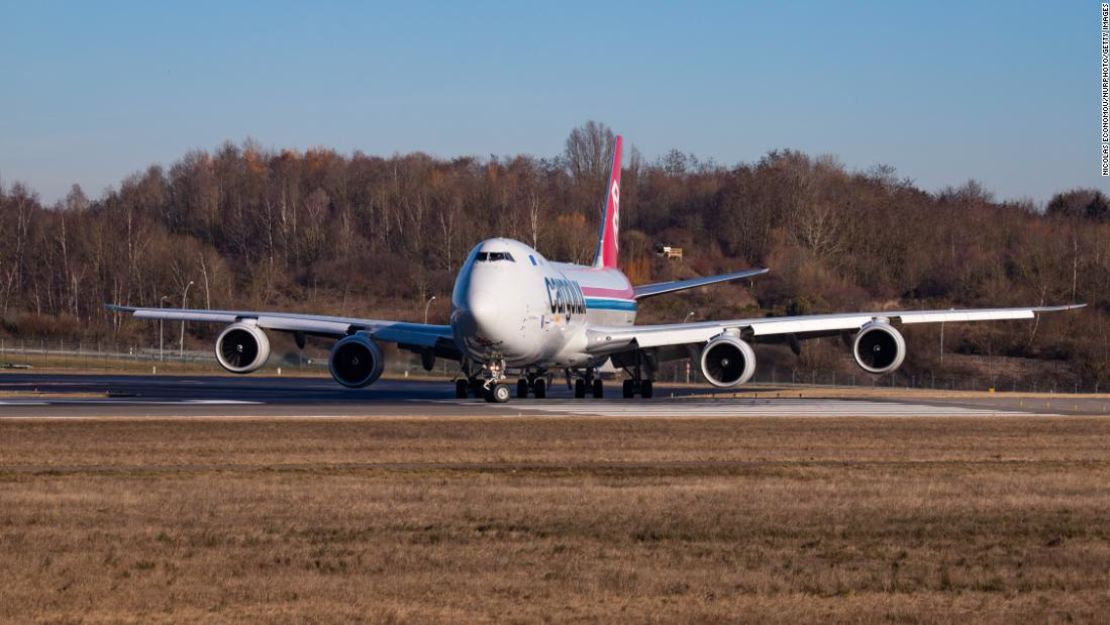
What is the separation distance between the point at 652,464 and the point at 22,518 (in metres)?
9.69

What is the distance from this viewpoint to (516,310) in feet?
129

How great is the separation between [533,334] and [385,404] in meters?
4.39

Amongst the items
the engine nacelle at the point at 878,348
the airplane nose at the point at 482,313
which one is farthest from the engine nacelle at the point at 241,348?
the engine nacelle at the point at 878,348

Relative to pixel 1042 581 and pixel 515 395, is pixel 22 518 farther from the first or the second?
pixel 515 395

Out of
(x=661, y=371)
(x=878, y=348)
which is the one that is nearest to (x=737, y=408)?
(x=878, y=348)

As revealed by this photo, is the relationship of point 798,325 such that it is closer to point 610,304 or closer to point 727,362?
point 727,362

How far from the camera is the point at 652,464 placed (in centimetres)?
2234

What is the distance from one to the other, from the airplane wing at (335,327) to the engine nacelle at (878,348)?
38.0 ft

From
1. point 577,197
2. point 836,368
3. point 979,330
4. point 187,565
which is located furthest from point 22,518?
point 577,197

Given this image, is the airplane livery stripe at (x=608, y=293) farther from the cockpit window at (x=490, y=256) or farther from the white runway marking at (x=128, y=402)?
the white runway marking at (x=128, y=402)

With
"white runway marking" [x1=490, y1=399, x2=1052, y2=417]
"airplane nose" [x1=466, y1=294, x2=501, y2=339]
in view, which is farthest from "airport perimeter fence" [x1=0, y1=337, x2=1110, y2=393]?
"airplane nose" [x1=466, y1=294, x2=501, y2=339]

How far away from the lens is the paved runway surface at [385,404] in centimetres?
3603

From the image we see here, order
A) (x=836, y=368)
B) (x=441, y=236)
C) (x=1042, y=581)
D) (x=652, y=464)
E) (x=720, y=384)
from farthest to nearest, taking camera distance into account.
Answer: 1. (x=441, y=236)
2. (x=836, y=368)
3. (x=720, y=384)
4. (x=652, y=464)
5. (x=1042, y=581)

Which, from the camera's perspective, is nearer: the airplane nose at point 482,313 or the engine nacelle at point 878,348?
the airplane nose at point 482,313
